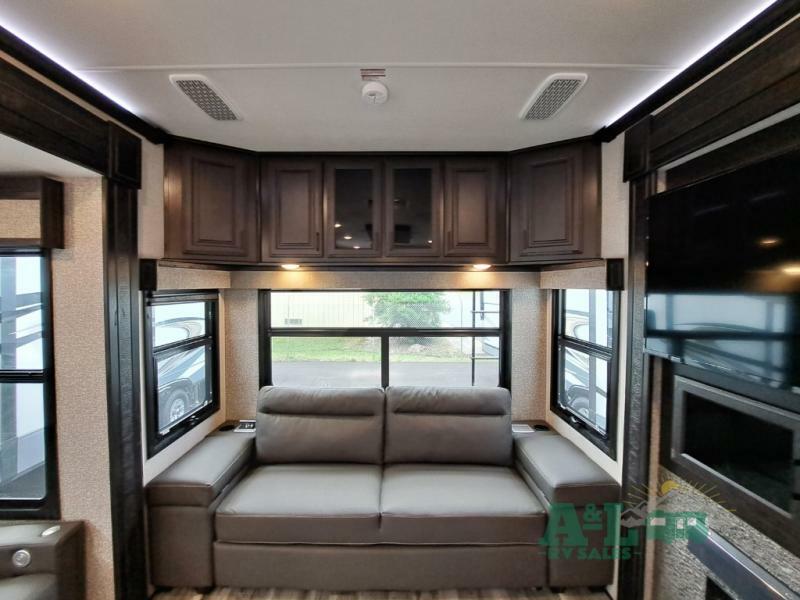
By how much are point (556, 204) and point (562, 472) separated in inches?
62.9

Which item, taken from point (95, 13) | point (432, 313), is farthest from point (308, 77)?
point (432, 313)

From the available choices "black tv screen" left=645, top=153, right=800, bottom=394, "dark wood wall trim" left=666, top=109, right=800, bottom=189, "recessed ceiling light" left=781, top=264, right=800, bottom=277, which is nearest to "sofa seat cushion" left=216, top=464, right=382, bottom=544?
"black tv screen" left=645, top=153, right=800, bottom=394

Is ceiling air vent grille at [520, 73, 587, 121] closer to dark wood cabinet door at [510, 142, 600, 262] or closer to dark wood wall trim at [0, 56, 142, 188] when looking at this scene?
dark wood cabinet door at [510, 142, 600, 262]

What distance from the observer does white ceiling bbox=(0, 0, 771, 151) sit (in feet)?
3.72

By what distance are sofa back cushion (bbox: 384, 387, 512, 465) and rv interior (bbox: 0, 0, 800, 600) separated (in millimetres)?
25

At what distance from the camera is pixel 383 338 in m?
3.00

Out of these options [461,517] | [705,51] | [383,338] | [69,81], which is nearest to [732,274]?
[705,51]

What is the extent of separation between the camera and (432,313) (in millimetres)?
2990

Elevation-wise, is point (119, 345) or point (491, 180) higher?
point (491, 180)

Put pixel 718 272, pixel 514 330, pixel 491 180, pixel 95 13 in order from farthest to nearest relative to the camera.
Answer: pixel 514 330 → pixel 491 180 → pixel 718 272 → pixel 95 13

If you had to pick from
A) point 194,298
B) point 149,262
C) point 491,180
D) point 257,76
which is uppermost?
point 257,76

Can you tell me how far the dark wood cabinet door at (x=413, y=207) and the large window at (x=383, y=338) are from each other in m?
0.69

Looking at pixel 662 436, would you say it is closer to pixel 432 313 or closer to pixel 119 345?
pixel 432 313

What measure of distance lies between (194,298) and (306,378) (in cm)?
108
